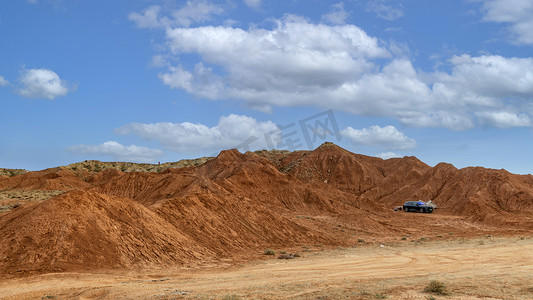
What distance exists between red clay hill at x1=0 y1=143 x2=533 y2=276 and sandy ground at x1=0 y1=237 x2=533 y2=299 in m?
2.65

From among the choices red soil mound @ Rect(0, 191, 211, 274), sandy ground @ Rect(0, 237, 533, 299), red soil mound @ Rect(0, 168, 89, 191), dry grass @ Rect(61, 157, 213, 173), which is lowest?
sandy ground @ Rect(0, 237, 533, 299)

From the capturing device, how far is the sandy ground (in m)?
14.4

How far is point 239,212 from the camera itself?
33.3m

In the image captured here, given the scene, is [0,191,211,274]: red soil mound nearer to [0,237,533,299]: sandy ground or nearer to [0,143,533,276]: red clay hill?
[0,143,533,276]: red clay hill

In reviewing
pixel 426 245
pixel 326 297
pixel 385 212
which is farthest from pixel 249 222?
pixel 385 212

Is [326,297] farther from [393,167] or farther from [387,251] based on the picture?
[393,167]

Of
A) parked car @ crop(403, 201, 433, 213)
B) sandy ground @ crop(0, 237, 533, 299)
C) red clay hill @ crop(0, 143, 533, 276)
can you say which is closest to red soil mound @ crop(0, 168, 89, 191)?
red clay hill @ crop(0, 143, 533, 276)

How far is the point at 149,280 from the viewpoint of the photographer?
18625 millimetres

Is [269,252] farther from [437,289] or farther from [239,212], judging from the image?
[437,289]

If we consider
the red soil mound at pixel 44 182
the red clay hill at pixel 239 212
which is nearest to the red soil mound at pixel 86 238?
the red clay hill at pixel 239 212

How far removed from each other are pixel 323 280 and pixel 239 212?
656 inches

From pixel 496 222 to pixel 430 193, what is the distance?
1972 cm

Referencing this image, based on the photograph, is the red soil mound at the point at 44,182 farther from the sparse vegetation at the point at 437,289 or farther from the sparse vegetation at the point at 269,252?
the sparse vegetation at the point at 437,289

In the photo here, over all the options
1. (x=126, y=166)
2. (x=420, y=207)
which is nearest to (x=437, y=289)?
(x=420, y=207)
